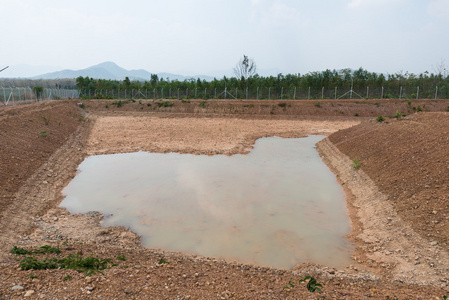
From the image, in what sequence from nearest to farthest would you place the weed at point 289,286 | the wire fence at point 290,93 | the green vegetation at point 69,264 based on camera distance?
the weed at point 289,286 → the green vegetation at point 69,264 → the wire fence at point 290,93

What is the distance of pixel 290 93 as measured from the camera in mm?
49625

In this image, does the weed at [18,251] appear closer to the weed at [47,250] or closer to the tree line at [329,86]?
the weed at [47,250]

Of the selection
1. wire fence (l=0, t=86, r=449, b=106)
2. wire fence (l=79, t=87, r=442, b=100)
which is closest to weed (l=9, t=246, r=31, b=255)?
wire fence (l=0, t=86, r=449, b=106)

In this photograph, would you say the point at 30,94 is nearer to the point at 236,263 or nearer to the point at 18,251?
the point at 18,251

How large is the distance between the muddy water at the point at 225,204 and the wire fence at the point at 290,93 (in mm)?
32800

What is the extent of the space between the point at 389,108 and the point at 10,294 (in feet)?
134

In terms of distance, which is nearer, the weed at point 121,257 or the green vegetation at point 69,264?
the green vegetation at point 69,264

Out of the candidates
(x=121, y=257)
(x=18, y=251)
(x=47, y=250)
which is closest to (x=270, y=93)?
(x=121, y=257)

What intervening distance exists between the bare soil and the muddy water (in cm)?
62

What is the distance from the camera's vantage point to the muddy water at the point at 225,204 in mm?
8766

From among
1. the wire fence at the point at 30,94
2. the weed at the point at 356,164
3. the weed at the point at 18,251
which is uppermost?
the wire fence at the point at 30,94

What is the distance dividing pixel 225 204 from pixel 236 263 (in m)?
4.16

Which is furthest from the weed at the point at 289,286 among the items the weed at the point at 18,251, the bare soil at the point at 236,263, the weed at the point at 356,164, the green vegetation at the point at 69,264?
the weed at the point at 356,164

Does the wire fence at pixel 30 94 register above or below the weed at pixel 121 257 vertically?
above
